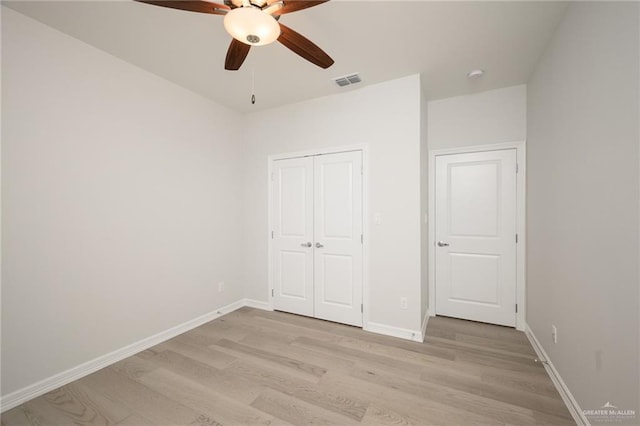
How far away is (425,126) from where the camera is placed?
3.22 m

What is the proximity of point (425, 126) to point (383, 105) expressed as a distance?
2.37 ft

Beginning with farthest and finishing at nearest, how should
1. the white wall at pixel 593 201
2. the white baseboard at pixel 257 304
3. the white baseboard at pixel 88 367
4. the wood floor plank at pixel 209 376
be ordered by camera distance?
the white baseboard at pixel 257 304 < the wood floor plank at pixel 209 376 < the white baseboard at pixel 88 367 < the white wall at pixel 593 201

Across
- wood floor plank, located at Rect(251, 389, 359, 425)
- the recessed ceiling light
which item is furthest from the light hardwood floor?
the recessed ceiling light

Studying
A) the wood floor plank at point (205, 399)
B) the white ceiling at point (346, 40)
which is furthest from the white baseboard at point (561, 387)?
the white ceiling at point (346, 40)

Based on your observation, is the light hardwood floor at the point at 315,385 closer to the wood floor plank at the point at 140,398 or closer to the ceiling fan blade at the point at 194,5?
the wood floor plank at the point at 140,398

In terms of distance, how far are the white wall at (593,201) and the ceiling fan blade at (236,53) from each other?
1974 mm

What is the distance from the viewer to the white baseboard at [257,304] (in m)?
3.59

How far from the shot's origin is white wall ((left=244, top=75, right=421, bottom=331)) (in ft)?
8.89

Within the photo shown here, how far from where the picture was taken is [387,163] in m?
2.85

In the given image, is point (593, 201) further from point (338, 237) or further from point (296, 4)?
point (338, 237)

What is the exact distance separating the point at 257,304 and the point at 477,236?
9.91 ft

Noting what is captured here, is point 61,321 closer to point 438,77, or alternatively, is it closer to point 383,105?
point 383,105

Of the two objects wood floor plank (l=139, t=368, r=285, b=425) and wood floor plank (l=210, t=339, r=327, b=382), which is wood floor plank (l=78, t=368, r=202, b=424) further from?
wood floor plank (l=210, t=339, r=327, b=382)

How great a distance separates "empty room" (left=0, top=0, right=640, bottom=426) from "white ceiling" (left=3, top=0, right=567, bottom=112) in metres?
0.02
